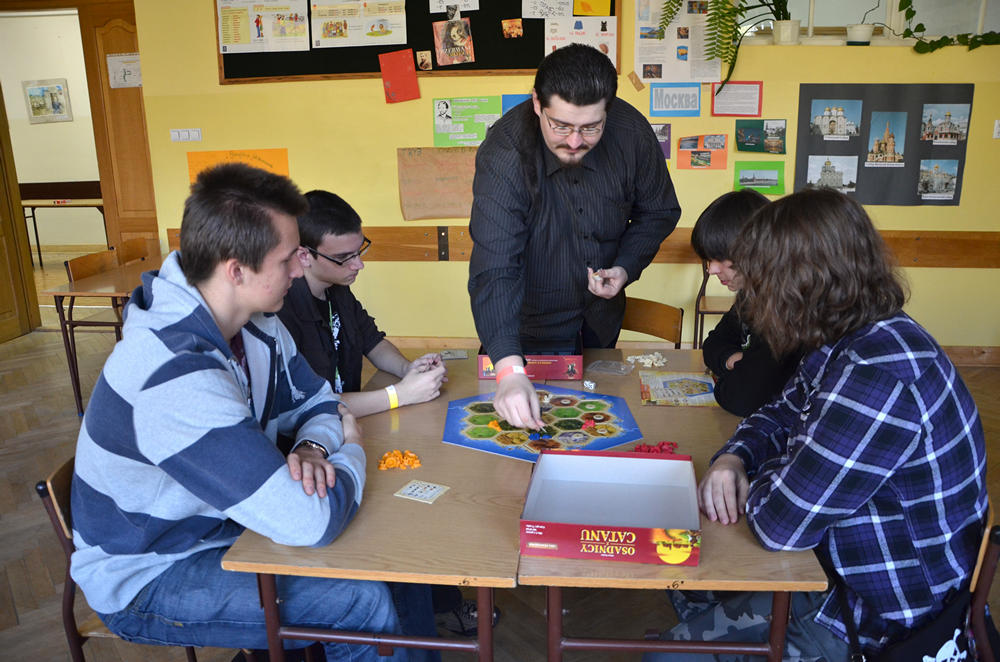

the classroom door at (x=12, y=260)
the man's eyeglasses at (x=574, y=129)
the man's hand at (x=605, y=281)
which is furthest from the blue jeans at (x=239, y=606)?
the classroom door at (x=12, y=260)

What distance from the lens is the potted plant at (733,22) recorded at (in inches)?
154

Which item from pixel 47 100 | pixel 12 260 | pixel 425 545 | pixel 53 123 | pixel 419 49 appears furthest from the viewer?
pixel 53 123

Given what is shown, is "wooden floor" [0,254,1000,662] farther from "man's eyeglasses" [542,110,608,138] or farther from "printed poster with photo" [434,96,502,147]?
→ "printed poster with photo" [434,96,502,147]

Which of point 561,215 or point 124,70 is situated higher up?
point 124,70

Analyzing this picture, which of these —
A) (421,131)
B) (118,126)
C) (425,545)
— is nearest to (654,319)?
(425,545)

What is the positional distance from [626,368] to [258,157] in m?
3.26

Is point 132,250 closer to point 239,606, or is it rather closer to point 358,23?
point 358,23

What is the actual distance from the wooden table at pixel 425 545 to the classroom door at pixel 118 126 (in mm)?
5197

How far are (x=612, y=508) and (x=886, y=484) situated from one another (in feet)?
1.47

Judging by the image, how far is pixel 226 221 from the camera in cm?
129

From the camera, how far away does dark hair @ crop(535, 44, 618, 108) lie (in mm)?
1709

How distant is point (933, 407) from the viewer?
1.08m

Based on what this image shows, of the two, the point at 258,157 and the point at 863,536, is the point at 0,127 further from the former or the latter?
the point at 863,536

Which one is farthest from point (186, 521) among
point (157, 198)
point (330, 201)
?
point (157, 198)
